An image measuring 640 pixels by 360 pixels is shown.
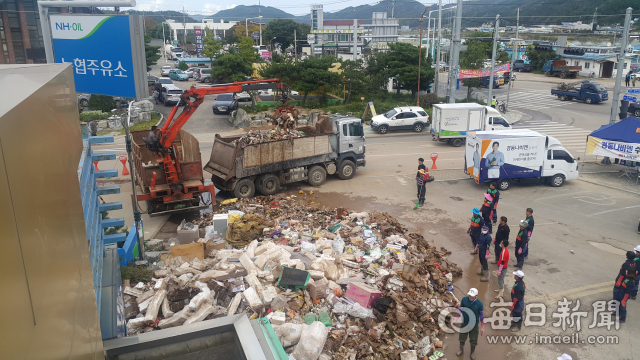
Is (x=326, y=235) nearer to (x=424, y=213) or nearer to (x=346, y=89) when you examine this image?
(x=424, y=213)

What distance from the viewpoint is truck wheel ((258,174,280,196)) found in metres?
15.8

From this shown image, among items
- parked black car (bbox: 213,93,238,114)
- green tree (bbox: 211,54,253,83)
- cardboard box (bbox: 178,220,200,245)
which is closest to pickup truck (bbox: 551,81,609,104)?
green tree (bbox: 211,54,253,83)

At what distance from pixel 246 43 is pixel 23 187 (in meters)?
53.5

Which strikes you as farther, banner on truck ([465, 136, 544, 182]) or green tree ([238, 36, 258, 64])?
green tree ([238, 36, 258, 64])

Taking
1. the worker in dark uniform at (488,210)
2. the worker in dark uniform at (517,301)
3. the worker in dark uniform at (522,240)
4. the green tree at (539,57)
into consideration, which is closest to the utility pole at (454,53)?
the worker in dark uniform at (488,210)

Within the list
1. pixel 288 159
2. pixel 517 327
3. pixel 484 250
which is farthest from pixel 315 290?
pixel 288 159

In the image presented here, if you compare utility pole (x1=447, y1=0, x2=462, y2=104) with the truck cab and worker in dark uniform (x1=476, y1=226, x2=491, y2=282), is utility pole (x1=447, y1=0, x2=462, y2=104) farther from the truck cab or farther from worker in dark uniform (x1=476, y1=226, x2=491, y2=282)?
worker in dark uniform (x1=476, y1=226, x2=491, y2=282)

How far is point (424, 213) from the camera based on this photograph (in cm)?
1452

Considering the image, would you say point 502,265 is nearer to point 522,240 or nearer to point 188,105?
point 522,240

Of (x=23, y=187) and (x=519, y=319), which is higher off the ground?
(x=23, y=187)

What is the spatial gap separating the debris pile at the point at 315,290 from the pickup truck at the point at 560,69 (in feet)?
163

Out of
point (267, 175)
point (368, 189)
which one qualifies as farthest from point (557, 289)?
point (267, 175)

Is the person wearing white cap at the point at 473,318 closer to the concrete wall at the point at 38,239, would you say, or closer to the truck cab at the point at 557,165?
the concrete wall at the point at 38,239

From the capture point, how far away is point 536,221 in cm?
1387
